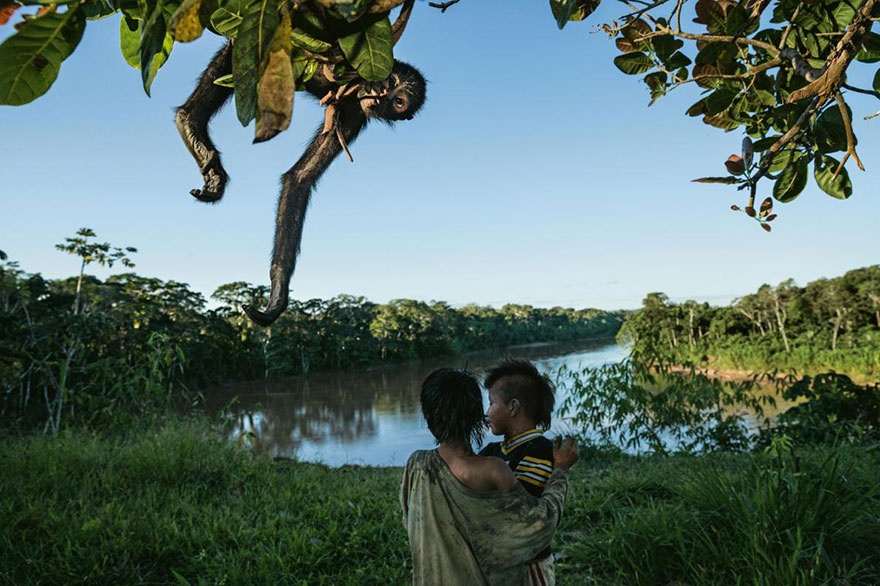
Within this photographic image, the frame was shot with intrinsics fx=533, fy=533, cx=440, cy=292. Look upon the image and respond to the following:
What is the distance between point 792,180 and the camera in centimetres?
109

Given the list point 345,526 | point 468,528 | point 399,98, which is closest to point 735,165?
point 399,98

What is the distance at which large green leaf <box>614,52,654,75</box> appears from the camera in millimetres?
1189

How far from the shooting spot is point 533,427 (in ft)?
4.78

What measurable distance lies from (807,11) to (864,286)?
22283 millimetres

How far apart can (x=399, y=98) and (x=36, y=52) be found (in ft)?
1.42

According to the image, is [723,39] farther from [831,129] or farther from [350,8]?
[350,8]

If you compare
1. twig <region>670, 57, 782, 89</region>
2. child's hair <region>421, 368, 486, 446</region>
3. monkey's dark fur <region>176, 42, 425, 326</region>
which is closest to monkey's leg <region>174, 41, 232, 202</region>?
monkey's dark fur <region>176, 42, 425, 326</region>

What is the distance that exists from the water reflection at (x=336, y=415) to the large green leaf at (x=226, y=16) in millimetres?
4507

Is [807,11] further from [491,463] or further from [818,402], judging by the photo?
[818,402]

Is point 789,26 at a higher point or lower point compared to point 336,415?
higher

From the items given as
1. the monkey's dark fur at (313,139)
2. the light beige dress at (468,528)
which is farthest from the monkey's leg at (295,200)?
the light beige dress at (468,528)

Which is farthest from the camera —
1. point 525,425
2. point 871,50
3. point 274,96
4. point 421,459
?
point 525,425

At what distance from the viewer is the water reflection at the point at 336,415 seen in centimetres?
1000

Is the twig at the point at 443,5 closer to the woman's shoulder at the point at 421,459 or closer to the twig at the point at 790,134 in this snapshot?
the twig at the point at 790,134
